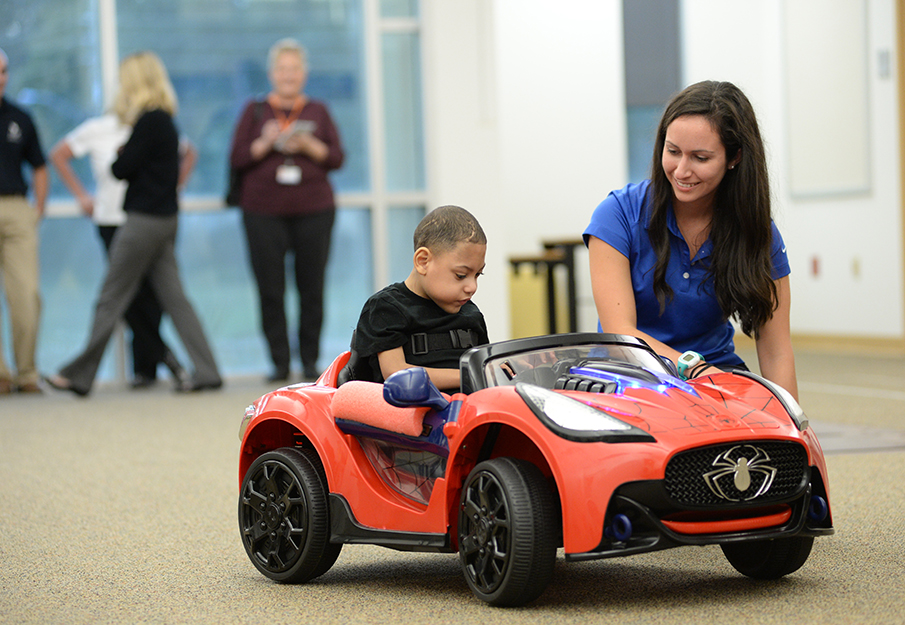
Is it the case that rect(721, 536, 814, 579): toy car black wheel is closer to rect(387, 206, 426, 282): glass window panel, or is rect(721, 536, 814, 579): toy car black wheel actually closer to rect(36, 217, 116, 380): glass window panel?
rect(387, 206, 426, 282): glass window panel

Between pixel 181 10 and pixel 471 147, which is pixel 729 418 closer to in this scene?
pixel 471 147

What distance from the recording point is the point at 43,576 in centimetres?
241

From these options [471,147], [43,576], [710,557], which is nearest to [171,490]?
[43,576]

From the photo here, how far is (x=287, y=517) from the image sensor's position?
7.63 ft

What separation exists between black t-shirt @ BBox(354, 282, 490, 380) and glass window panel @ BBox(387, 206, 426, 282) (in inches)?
206

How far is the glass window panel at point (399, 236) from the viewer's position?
7.57 m

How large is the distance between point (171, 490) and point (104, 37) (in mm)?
4500

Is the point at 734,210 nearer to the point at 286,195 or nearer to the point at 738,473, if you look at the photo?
the point at 738,473

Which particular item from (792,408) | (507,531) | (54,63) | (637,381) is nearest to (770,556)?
(792,408)

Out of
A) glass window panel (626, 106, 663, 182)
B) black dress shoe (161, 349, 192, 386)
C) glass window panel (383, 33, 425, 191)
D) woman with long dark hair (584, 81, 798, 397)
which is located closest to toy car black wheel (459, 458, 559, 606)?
woman with long dark hair (584, 81, 798, 397)

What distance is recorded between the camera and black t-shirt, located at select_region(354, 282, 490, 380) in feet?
7.47

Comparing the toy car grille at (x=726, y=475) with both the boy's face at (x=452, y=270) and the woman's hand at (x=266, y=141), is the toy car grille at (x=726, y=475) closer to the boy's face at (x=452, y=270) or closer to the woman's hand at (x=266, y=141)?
the boy's face at (x=452, y=270)

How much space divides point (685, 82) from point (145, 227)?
5.27m

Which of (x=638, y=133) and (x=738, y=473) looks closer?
(x=738, y=473)
